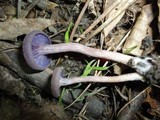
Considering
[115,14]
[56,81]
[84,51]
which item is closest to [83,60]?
[84,51]

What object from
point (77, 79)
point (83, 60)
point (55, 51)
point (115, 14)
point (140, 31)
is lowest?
point (77, 79)

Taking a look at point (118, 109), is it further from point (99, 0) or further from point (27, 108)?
point (99, 0)

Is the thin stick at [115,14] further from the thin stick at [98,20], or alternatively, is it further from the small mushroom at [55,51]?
the small mushroom at [55,51]

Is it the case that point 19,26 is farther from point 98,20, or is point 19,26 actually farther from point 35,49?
point 98,20

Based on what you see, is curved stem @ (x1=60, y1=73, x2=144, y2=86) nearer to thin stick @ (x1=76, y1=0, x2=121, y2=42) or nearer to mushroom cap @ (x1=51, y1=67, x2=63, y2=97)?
mushroom cap @ (x1=51, y1=67, x2=63, y2=97)

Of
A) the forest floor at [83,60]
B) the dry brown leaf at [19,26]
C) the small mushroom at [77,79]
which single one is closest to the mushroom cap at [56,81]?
the small mushroom at [77,79]


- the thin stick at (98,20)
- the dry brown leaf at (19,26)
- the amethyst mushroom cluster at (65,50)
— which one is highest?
the thin stick at (98,20)
